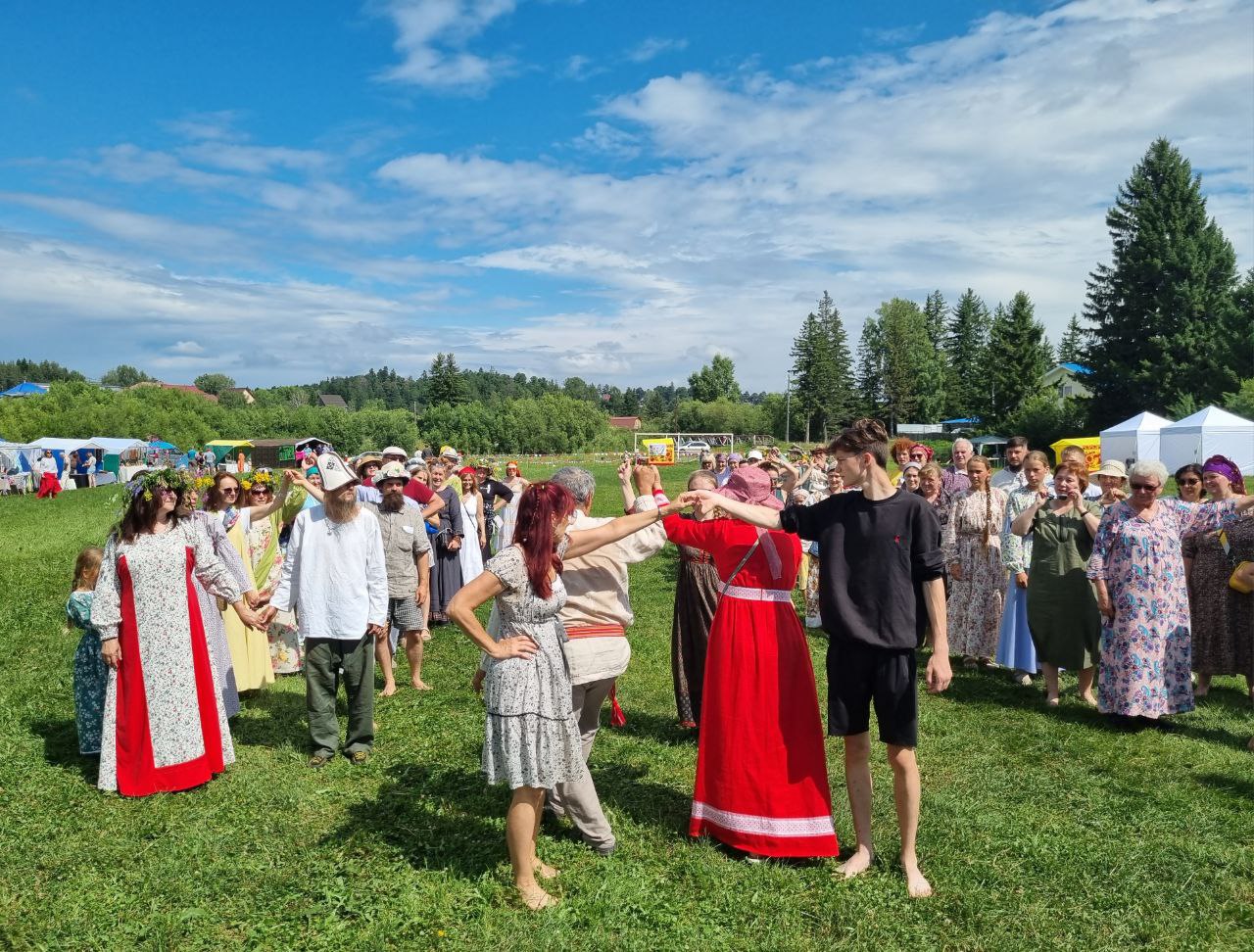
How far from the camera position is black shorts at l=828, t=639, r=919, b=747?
401cm

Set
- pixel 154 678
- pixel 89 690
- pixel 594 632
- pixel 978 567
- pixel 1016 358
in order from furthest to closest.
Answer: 1. pixel 1016 358
2. pixel 978 567
3. pixel 89 690
4. pixel 154 678
5. pixel 594 632

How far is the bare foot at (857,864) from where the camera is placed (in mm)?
4207

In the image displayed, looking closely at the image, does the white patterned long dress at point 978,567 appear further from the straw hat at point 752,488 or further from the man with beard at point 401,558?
the man with beard at point 401,558

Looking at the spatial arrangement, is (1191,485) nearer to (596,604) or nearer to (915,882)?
(915,882)

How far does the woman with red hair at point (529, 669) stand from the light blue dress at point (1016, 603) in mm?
5010

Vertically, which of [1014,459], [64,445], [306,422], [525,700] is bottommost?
[525,700]

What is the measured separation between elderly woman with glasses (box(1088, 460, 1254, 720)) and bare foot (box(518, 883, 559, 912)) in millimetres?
4795

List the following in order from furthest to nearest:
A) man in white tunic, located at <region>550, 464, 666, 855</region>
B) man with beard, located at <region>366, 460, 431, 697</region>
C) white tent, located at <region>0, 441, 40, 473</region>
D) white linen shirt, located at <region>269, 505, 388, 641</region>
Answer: white tent, located at <region>0, 441, 40, 473</region>
man with beard, located at <region>366, 460, 431, 697</region>
white linen shirt, located at <region>269, 505, 388, 641</region>
man in white tunic, located at <region>550, 464, 666, 855</region>

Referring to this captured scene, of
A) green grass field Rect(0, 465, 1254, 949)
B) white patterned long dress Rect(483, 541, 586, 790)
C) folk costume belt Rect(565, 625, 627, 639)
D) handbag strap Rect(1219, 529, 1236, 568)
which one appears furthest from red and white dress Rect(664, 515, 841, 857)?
handbag strap Rect(1219, 529, 1236, 568)

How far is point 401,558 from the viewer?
7.33m

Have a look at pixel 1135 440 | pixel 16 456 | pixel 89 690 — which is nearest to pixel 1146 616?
pixel 89 690

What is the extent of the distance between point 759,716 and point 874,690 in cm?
62

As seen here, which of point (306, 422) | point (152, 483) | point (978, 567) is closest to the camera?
point (152, 483)

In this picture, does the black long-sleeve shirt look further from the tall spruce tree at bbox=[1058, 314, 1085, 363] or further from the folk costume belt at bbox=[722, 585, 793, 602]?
the tall spruce tree at bbox=[1058, 314, 1085, 363]
